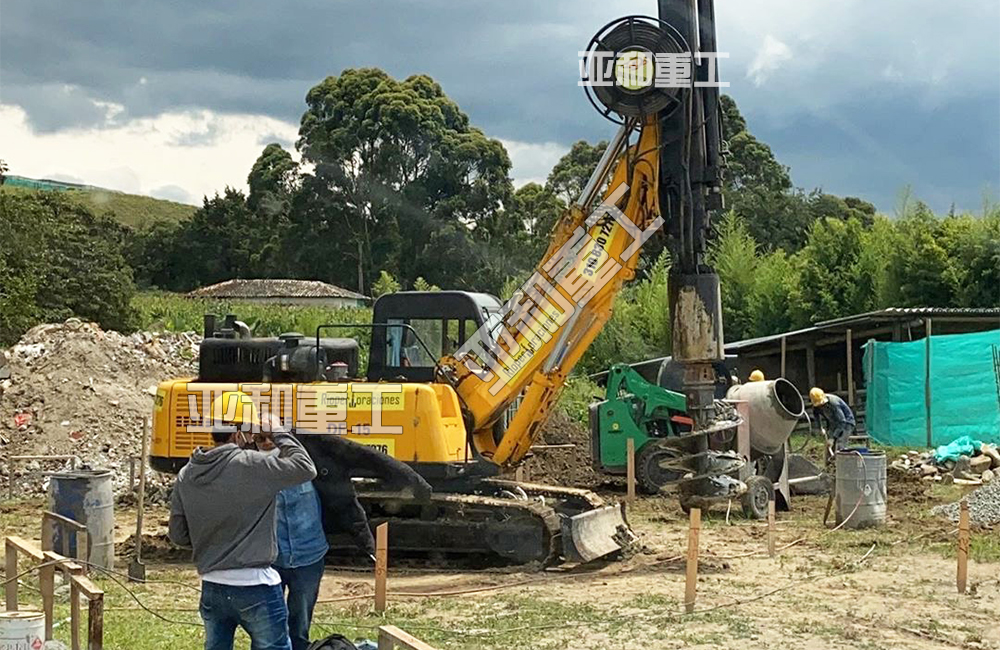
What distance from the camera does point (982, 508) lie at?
44.7 ft

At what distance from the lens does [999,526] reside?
43.2 ft

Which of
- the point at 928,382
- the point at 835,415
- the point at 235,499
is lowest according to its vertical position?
the point at 235,499

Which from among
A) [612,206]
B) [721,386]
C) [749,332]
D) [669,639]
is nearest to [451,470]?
[612,206]

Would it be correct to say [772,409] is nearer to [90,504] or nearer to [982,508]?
[982,508]

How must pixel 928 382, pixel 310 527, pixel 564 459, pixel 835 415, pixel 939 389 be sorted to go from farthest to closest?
pixel 564 459, pixel 939 389, pixel 928 382, pixel 835 415, pixel 310 527

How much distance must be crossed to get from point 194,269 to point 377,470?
54.3m

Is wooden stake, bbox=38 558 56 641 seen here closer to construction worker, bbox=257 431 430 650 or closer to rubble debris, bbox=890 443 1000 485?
construction worker, bbox=257 431 430 650

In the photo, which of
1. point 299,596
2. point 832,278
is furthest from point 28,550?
point 832,278

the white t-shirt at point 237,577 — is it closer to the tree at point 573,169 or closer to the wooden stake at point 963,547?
the wooden stake at point 963,547

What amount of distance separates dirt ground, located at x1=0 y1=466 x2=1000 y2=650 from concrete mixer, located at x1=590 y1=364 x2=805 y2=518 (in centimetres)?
85

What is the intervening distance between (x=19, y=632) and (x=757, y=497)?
1050 cm

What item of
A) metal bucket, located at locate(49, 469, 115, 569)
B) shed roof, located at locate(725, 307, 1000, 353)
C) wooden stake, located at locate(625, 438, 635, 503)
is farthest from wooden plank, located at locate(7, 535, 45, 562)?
shed roof, located at locate(725, 307, 1000, 353)

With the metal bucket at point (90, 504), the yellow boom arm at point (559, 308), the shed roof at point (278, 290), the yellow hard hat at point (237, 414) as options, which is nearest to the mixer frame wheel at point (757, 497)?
the yellow boom arm at point (559, 308)

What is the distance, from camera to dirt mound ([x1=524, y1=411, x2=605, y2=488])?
19823mm
